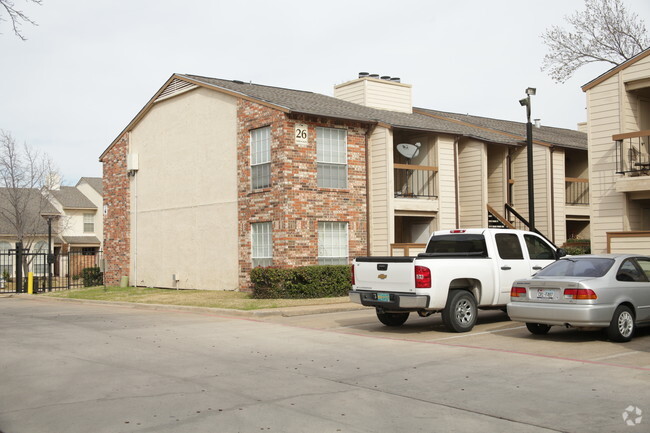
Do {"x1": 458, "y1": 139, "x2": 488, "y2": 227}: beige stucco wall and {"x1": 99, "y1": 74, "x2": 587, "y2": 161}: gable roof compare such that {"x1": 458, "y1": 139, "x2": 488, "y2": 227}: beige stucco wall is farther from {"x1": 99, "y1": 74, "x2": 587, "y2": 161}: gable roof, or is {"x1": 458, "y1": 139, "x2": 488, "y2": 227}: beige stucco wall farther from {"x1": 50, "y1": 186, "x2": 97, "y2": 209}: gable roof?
{"x1": 50, "y1": 186, "x2": 97, "y2": 209}: gable roof

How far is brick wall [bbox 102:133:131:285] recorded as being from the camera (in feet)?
101

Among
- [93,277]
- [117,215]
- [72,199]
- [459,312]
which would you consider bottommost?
[93,277]

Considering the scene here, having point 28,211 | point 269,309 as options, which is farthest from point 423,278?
point 28,211

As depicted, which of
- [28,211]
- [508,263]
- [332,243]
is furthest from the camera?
[28,211]

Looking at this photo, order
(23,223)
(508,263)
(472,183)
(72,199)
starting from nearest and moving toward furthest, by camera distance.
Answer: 1. (508,263)
2. (472,183)
3. (23,223)
4. (72,199)

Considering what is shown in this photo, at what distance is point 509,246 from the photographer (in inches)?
550

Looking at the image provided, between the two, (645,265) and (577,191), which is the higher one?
(577,191)

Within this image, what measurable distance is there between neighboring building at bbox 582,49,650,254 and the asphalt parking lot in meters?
7.58

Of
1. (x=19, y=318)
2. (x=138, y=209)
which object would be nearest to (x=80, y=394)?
(x=19, y=318)

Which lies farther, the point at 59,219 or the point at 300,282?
the point at 59,219

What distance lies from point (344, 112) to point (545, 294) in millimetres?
14022

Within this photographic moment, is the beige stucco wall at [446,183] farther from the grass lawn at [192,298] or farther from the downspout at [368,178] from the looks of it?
the grass lawn at [192,298]

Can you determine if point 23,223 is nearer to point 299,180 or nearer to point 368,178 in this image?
point 299,180

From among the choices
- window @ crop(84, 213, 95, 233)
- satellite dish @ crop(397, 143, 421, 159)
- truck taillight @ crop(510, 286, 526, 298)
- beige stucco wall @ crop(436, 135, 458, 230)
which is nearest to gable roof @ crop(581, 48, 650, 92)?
beige stucco wall @ crop(436, 135, 458, 230)
